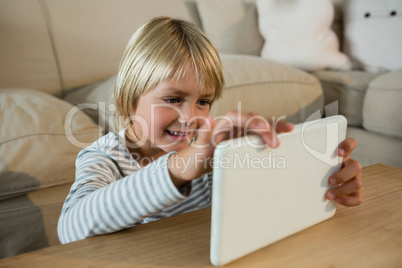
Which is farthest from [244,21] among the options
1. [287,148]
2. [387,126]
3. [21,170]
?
[287,148]

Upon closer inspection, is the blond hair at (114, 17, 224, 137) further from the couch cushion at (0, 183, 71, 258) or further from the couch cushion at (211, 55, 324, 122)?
the couch cushion at (211, 55, 324, 122)

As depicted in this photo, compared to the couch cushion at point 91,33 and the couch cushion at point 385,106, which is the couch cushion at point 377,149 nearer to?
the couch cushion at point 385,106

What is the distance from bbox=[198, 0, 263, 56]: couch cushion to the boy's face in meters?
1.00

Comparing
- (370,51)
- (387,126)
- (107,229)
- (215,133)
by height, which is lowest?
(387,126)

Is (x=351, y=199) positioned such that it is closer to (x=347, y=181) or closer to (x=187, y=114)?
(x=347, y=181)

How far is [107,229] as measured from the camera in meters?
0.43

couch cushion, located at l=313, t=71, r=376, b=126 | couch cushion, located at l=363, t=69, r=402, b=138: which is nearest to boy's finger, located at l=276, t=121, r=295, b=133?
couch cushion, located at l=363, t=69, r=402, b=138

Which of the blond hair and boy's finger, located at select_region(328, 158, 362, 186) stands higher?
the blond hair

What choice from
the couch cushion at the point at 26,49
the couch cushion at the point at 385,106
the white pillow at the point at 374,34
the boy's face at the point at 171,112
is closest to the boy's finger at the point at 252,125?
the boy's face at the point at 171,112

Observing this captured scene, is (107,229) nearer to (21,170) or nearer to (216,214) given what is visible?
(216,214)

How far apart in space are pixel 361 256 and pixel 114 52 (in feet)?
4.08

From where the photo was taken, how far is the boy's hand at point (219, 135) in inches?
14.0

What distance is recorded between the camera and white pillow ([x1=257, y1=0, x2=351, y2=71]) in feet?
5.13

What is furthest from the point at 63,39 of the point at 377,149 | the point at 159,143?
the point at 377,149
